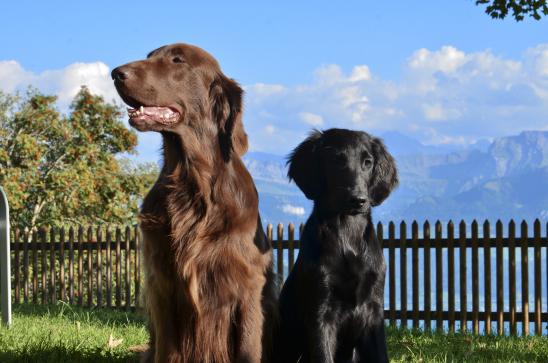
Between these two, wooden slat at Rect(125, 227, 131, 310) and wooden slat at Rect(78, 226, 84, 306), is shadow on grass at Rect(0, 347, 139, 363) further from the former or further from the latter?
wooden slat at Rect(78, 226, 84, 306)

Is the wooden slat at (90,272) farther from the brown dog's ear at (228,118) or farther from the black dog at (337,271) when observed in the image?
the brown dog's ear at (228,118)

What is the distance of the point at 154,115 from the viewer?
361 cm

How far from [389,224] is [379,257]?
7.10m

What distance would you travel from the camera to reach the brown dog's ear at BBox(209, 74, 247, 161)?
12.5 ft

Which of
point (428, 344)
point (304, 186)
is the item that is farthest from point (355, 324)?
point (428, 344)

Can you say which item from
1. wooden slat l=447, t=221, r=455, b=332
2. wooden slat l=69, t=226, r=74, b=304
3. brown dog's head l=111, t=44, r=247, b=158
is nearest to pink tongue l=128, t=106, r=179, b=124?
brown dog's head l=111, t=44, r=247, b=158

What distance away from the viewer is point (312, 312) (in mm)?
3980

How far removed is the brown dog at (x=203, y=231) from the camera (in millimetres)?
3750

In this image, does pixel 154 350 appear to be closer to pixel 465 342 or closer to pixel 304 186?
pixel 304 186

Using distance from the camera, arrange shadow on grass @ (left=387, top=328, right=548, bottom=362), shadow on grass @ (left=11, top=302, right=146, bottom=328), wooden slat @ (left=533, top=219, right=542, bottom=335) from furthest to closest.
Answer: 1. wooden slat @ (left=533, top=219, right=542, bottom=335)
2. shadow on grass @ (left=11, top=302, right=146, bottom=328)
3. shadow on grass @ (left=387, top=328, right=548, bottom=362)

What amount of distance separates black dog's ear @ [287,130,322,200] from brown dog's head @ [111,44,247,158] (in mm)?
650

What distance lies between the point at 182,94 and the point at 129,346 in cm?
252

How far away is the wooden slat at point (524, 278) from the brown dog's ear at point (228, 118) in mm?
7975

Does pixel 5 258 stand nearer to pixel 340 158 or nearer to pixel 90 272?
pixel 340 158
